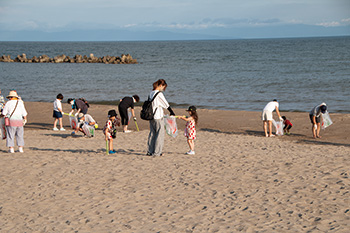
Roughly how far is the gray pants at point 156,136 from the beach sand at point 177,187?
0.30m

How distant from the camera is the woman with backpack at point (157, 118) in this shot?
9508 mm

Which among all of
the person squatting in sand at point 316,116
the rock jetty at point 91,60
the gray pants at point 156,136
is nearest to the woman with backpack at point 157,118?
Result: the gray pants at point 156,136

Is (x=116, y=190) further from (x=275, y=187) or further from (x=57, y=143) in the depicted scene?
(x=57, y=143)

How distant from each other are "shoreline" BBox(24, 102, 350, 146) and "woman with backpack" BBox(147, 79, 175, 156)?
543 cm

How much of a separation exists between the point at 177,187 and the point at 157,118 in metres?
2.33

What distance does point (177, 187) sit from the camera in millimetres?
7883

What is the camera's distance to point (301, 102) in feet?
81.5

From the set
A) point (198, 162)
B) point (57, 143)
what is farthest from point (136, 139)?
point (198, 162)

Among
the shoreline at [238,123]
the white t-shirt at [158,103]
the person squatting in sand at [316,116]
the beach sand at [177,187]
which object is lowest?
the shoreline at [238,123]

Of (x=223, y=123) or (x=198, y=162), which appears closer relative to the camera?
(x=198, y=162)

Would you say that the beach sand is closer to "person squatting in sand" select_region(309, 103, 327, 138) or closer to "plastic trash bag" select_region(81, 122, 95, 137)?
"plastic trash bag" select_region(81, 122, 95, 137)

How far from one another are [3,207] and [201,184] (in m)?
3.57

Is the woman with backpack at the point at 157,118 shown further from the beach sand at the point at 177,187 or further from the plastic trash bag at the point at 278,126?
the plastic trash bag at the point at 278,126

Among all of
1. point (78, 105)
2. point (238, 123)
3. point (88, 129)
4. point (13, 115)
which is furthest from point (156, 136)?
point (238, 123)
